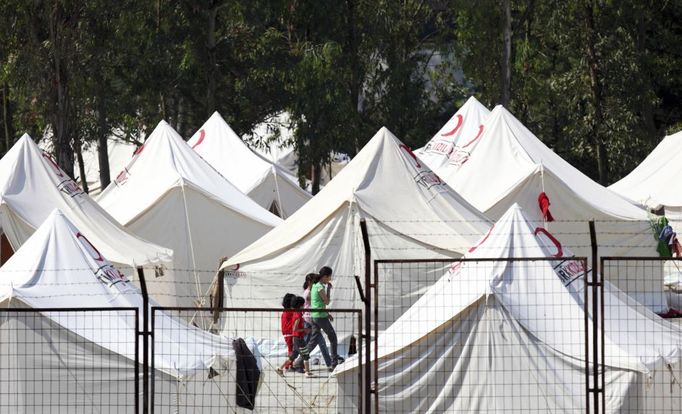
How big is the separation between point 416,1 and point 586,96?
20.2 ft

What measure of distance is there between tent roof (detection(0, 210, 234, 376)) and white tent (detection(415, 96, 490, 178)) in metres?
11.3

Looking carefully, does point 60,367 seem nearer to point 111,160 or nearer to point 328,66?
Answer: point 328,66

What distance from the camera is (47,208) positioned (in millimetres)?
22438

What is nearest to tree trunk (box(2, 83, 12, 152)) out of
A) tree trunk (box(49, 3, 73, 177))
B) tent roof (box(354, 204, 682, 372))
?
tree trunk (box(49, 3, 73, 177))

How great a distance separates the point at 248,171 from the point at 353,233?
39.1ft

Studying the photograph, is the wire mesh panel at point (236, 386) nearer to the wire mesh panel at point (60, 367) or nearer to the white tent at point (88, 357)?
the white tent at point (88, 357)

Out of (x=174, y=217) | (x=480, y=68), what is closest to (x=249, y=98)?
(x=480, y=68)

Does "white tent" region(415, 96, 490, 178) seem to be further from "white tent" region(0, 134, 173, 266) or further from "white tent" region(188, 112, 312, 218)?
"white tent" region(0, 134, 173, 266)

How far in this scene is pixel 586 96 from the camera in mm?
45188

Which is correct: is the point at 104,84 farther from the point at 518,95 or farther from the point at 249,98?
the point at 518,95

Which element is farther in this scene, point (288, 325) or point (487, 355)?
point (288, 325)

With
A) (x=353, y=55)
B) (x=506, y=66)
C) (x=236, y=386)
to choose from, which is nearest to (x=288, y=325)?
(x=236, y=386)

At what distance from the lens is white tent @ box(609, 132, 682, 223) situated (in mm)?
30047

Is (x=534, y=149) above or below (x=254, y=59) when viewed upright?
below
